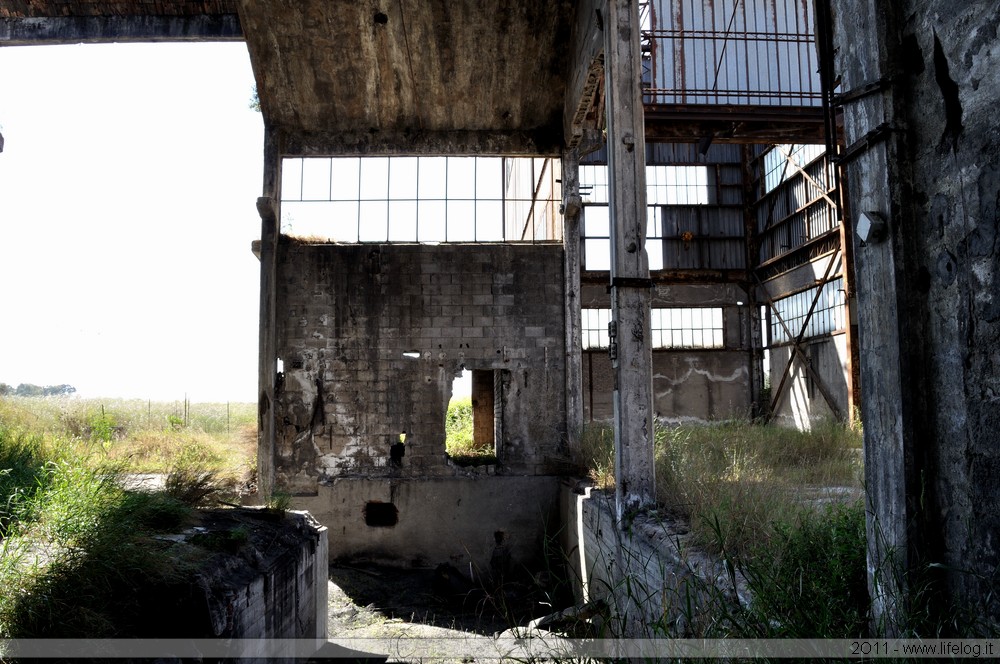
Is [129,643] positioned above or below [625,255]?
below

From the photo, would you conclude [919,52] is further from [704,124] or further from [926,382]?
[704,124]

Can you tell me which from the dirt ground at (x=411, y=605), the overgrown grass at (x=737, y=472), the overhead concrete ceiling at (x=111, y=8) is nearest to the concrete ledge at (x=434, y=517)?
the dirt ground at (x=411, y=605)

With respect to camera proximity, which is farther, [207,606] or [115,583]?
[207,606]

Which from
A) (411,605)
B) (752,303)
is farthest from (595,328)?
(411,605)

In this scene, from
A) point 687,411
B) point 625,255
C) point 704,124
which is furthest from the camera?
point 687,411

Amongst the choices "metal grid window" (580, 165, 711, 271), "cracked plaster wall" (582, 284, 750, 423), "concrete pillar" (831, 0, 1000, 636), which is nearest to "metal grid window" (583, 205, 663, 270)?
"metal grid window" (580, 165, 711, 271)

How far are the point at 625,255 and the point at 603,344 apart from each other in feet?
42.6

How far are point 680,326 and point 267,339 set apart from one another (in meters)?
12.6

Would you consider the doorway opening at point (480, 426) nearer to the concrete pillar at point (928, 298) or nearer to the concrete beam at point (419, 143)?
the concrete beam at point (419, 143)

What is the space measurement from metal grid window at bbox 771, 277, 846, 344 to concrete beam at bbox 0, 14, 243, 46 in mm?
13647

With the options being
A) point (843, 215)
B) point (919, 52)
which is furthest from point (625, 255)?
point (843, 215)

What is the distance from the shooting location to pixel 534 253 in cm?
1282

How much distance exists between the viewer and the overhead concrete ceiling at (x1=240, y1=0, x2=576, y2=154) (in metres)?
11.4

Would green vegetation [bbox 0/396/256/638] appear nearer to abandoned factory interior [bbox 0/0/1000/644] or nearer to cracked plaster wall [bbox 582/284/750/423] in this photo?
abandoned factory interior [bbox 0/0/1000/644]
